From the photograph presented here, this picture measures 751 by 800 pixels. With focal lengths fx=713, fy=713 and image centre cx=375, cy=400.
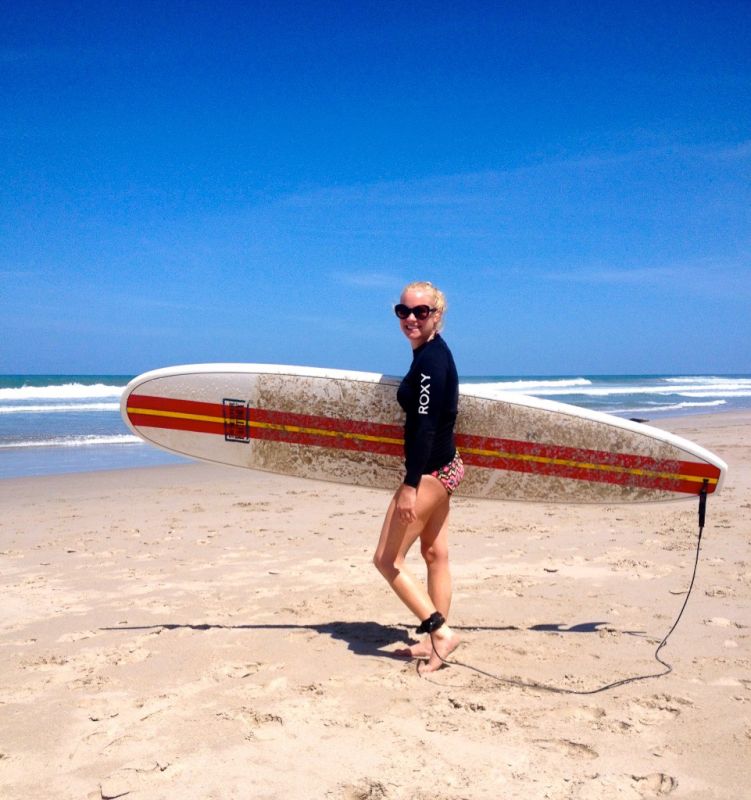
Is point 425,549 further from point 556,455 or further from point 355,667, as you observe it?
point 556,455

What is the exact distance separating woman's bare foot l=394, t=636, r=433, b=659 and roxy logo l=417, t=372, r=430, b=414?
107cm

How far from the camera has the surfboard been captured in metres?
3.72

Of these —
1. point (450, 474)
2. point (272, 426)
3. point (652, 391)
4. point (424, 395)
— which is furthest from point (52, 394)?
point (652, 391)

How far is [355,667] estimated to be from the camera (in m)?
2.92

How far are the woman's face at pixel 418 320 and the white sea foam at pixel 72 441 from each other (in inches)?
343

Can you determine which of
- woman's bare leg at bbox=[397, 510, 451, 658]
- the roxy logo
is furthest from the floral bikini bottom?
the roxy logo

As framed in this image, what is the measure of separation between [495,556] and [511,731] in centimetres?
238

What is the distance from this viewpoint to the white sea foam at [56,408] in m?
17.8

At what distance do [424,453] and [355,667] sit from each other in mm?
959

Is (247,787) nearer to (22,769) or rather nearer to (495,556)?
(22,769)

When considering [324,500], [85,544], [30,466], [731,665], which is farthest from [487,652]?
[30,466]

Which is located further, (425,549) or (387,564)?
(425,549)

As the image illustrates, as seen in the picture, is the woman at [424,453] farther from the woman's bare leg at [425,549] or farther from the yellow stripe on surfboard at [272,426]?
the yellow stripe on surfboard at [272,426]

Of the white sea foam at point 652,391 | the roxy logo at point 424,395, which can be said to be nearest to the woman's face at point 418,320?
the roxy logo at point 424,395
